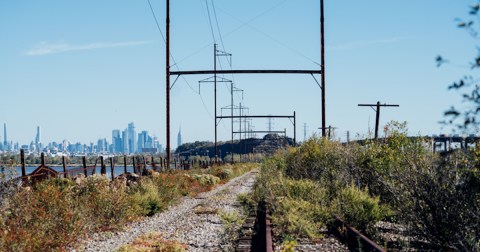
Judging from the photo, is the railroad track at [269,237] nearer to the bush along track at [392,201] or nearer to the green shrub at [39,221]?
the bush along track at [392,201]

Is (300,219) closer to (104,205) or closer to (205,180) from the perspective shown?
(104,205)

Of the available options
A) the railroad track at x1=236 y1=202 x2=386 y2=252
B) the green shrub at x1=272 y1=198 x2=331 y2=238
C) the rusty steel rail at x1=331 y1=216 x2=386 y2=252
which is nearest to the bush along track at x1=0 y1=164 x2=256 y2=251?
the railroad track at x1=236 y1=202 x2=386 y2=252

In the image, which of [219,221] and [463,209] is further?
[219,221]

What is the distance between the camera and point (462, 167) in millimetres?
9297

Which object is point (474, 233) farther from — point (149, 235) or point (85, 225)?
point (85, 225)

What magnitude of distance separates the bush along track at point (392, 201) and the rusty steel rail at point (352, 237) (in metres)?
0.20

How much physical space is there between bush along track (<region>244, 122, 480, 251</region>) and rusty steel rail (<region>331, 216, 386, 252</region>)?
0.20 metres

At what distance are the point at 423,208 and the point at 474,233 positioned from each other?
3.79 ft

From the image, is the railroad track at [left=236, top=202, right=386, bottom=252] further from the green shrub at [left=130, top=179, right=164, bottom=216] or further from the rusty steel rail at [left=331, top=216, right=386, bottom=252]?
the green shrub at [left=130, top=179, right=164, bottom=216]

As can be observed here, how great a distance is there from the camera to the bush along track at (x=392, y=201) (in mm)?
9289

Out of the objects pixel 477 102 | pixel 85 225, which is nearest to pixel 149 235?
pixel 85 225

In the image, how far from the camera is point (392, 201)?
13.6 meters

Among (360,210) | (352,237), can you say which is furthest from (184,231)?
(352,237)

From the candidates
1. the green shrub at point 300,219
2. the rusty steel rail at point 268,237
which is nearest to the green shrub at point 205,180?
the rusty steel rail at point 268,237
